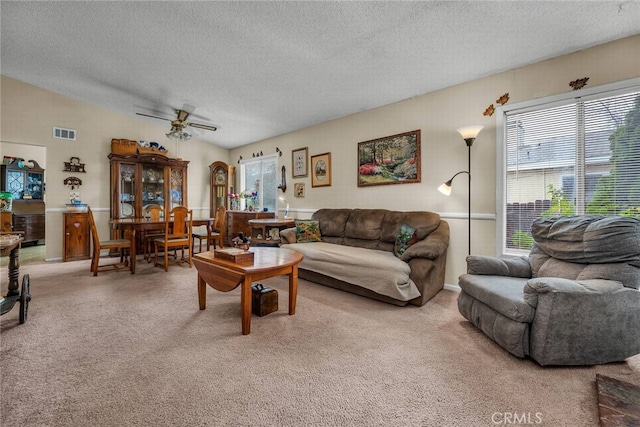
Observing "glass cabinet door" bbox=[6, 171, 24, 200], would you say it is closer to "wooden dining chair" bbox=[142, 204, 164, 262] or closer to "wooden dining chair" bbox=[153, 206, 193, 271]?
"wooden dining chair" bbox=[142, 204, 164, 262]

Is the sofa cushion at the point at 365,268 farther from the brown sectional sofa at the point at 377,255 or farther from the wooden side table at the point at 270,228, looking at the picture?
the wooden side table at the point at 270,228

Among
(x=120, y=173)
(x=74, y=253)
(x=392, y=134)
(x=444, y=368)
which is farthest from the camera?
(x=120, y=173)

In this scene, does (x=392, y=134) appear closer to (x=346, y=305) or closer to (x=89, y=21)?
(x=346, y=305)

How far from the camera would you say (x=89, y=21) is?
276cm

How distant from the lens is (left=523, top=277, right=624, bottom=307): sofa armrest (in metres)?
1.65

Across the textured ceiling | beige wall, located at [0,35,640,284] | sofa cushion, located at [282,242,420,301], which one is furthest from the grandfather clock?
sofa cushion, located at [282,242,420,301]

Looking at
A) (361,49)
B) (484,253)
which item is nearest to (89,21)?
(361,49)

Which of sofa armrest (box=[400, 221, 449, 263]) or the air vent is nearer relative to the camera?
sofa armrest (box=[400, 221, 449, 263])

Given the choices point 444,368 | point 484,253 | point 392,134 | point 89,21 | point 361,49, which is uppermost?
point 89,21


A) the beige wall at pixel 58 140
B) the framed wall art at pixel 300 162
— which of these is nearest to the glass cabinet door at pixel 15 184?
the beige wall at pixel 58 140

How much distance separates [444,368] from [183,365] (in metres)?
1.60

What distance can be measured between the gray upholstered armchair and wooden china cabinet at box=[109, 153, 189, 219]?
579 cm

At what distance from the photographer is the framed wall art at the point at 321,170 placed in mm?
4703

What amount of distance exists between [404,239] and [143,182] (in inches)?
203
